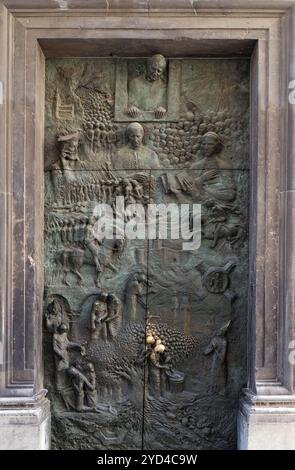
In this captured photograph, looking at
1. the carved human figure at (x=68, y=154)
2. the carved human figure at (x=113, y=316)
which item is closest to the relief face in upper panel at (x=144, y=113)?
the carved human figure at (x=68, y=154)

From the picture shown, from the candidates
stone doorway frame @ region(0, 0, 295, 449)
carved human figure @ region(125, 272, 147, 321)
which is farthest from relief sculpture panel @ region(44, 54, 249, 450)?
stone doorway frame @ region(0, 0, 295, 449)

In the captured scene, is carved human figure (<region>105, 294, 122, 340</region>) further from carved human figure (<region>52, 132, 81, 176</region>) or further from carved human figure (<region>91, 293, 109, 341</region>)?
carved human figure (<region>52, 132, 81, 176</region>)

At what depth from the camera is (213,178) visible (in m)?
5.60

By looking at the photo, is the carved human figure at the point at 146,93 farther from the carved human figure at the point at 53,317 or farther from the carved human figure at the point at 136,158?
the carved human figure at the point at 53,317

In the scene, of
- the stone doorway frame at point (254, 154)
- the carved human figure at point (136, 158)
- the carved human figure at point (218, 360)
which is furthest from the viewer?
the carved human figure at point (136, 158)

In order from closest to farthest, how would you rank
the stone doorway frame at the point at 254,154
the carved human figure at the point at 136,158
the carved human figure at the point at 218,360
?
the stone doorway frame at the point at 254,154 < the carved human figure at the point at 218,360 < the carved human figure at the point at 136,158

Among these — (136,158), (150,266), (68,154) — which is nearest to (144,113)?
(136,158)

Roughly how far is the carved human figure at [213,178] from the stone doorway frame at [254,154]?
37cm

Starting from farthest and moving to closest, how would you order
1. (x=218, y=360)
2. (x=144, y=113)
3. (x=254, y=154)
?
1. (x=144, y=113)
2. (x=218, y=360)
3. (x=254, y=154)

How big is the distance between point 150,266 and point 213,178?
1190 mm

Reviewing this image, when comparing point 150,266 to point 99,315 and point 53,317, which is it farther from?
point 53,317

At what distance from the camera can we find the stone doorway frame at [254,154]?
5184mm

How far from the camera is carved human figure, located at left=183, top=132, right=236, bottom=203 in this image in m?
5.57
